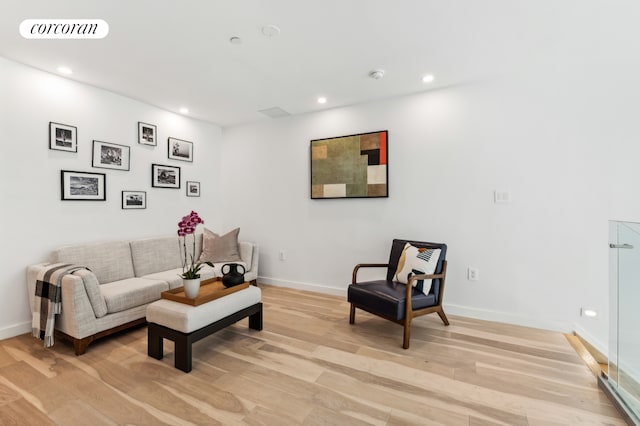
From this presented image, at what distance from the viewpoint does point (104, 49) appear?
2531 mm

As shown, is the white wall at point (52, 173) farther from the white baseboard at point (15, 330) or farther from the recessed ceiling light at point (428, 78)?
the recessed ceiling light at point (428, 78)

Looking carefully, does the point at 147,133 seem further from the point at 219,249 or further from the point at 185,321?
the point at 185,321

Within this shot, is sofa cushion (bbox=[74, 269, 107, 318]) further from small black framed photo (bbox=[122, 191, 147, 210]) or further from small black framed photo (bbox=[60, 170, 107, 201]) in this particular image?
small black framed photo (bbox=[122, 191, 147, 210])

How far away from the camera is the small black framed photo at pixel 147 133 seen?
378 centimetres

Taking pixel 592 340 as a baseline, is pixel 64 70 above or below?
above

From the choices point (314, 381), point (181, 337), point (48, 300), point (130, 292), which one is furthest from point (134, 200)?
point (314, 381)

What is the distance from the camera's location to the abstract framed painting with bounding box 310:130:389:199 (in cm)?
365

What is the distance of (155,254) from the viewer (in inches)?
142

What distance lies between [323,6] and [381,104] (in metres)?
1.86

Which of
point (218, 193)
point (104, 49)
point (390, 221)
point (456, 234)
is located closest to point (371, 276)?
point (390, 221)

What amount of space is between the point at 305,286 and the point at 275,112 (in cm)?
259

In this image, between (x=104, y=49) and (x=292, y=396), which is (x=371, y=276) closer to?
(x=292, y=396)

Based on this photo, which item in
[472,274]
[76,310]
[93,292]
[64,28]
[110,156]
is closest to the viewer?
[64,28]

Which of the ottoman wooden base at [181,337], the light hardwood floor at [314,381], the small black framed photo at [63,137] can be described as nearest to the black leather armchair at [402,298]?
the light hardwood floor at [314,381]
